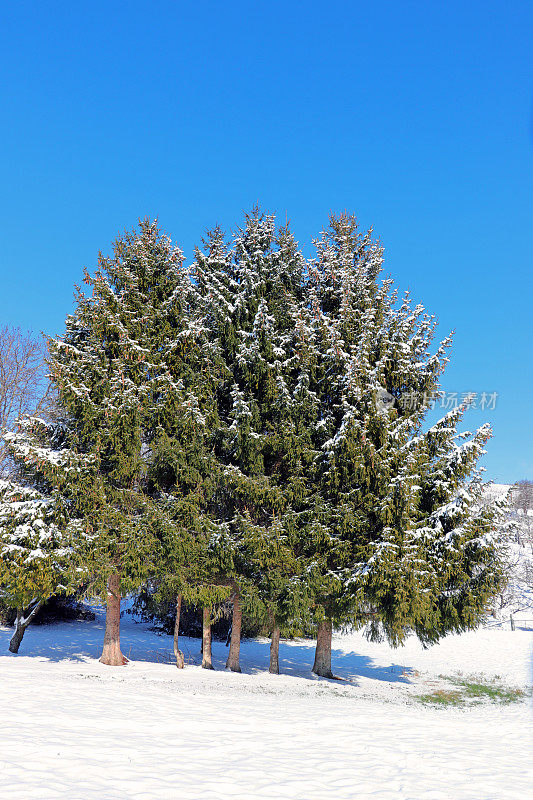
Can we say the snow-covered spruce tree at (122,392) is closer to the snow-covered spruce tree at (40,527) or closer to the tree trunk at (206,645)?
the snow-covered spruce tree at (40,527)

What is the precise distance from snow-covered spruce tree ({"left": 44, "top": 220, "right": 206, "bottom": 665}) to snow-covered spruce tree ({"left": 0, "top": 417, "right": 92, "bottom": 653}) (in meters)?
0.53

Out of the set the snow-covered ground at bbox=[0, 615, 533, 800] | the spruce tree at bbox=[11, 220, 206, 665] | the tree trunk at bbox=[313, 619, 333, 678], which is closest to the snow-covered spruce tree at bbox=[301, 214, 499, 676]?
the tree trunk at bbox=[313, 619, 333, 678]

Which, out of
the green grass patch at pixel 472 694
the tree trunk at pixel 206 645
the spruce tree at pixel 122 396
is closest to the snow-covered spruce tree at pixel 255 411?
the tree trunk at pixel 206 645

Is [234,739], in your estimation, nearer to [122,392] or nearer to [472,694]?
[122,392]

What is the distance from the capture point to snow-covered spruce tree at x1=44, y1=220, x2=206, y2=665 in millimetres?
15359

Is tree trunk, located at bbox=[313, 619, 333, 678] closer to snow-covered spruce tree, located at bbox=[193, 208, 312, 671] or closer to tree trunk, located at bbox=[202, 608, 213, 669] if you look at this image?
snow-covered spruce tree, located at bbox=[193, 208, 312, 671]

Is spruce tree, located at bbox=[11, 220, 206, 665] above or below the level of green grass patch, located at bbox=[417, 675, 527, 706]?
above

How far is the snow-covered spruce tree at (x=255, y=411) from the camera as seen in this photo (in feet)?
53.0

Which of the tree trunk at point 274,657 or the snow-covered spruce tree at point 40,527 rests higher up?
the snow-covered spruce tree at point 40,527

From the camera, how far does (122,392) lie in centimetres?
1584

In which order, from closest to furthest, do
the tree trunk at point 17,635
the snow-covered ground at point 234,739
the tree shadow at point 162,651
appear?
the snow-covered ground at point 234,739, the tree trunk at point 17,635, the tree shadow at point 162,651

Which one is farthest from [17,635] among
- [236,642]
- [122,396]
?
[122,396]

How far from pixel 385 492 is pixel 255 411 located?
4.75 metres

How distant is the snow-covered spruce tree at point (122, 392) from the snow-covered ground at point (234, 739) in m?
3.04
